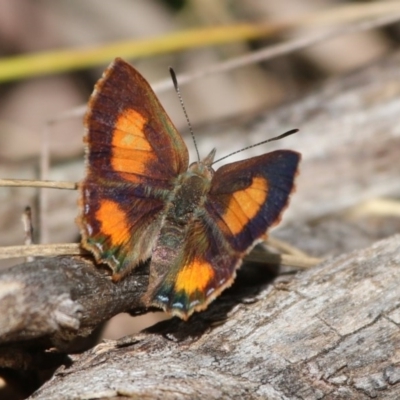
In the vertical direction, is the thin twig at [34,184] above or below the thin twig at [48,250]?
above

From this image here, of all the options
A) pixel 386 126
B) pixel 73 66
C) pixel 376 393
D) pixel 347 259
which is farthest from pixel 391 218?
pixel 73 66

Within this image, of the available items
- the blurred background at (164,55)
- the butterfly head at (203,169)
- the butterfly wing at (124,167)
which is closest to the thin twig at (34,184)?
the butterfly wing at (124,167)

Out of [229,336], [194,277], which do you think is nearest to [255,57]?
[194,277]

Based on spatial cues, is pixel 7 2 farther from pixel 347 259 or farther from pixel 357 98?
pixel 347 259

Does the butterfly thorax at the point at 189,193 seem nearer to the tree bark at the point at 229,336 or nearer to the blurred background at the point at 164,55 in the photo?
the tree bark at the point at 229,336

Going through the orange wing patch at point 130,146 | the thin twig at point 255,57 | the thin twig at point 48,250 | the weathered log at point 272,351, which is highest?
the thin twig at point 255,57

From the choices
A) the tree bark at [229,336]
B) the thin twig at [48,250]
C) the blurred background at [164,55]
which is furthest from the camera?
the blurred background at [164,55]
